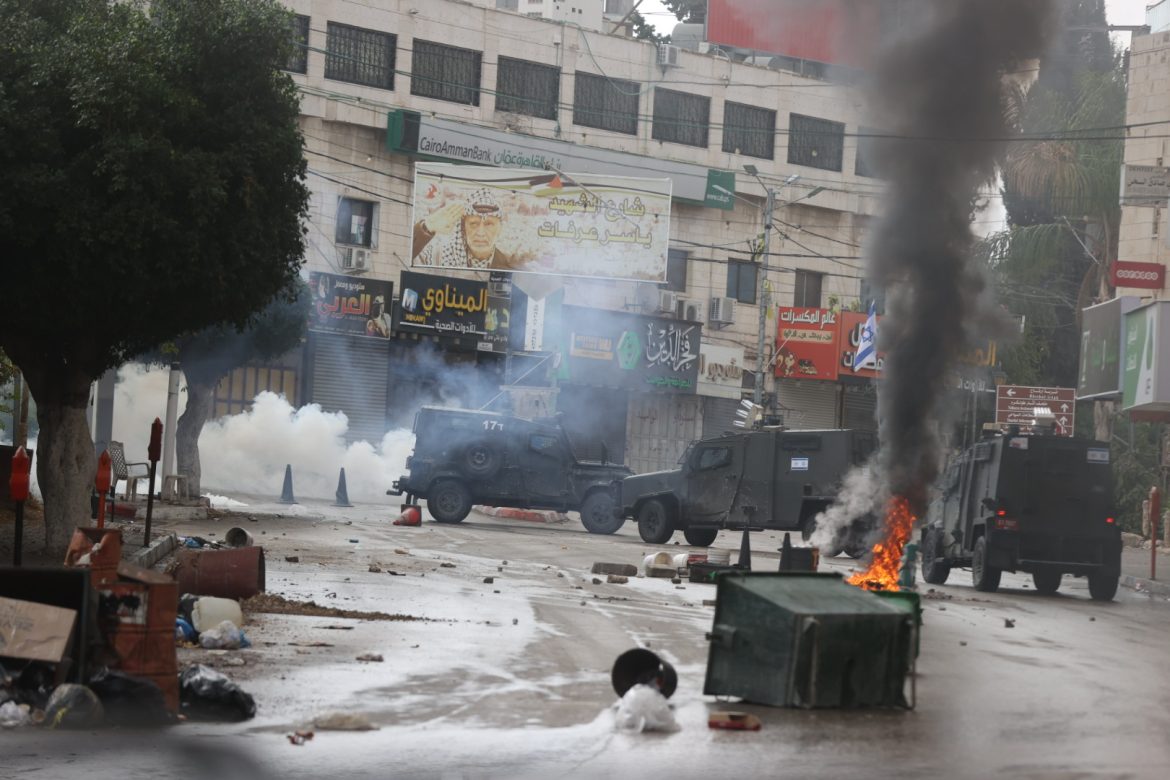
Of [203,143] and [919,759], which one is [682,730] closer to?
[919,759]

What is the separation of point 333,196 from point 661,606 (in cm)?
2718

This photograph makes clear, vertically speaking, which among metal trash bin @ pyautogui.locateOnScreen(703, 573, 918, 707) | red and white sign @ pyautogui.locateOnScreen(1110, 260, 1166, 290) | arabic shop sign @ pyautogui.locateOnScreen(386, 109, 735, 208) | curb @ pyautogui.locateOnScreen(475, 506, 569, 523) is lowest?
curb @ pyautogui.locateOnScreen(475, 506, 569, 523)

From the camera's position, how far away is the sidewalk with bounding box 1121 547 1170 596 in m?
23.0

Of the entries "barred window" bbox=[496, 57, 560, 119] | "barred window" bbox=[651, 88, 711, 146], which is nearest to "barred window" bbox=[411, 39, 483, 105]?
"barred window" bbox=[496, 57, 560, 119]

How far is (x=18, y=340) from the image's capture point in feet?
54.6

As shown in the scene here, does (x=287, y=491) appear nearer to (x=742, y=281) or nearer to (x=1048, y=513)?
(x=1048, y=513)

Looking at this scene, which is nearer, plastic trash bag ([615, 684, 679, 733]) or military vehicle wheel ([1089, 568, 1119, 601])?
plastic trash bag ([615, 684, 679, 733])

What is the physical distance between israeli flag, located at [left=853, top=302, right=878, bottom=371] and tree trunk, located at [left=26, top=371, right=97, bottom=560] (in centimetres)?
3037

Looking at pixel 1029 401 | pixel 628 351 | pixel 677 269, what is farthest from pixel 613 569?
pixel 677 269

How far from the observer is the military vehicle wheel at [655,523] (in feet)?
92.1

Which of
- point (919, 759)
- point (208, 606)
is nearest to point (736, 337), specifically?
point (208, 606)

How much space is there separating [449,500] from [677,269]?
18.5 meters

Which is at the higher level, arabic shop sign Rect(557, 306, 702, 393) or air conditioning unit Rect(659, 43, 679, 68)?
air conditioning unit Rect(659, 43, 679, 68)

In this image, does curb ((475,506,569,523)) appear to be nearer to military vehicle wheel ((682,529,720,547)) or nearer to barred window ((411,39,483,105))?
military vehicle wheel ((682,529,720,547))
